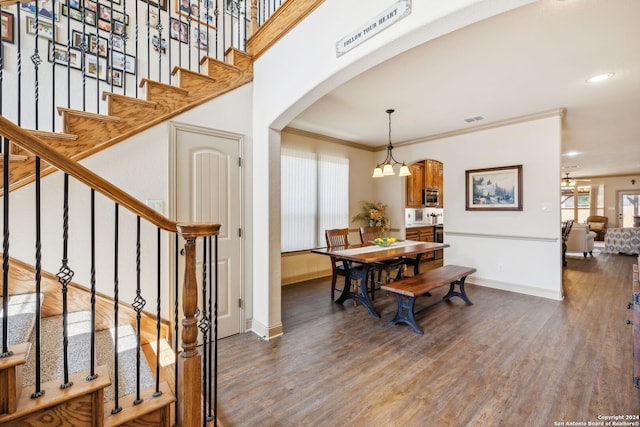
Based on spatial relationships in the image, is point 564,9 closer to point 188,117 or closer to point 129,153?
point 188,117

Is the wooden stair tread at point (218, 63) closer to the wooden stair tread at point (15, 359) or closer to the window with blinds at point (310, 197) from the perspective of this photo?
the window with blinds at point (310, 197)

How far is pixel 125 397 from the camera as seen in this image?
4.65ft

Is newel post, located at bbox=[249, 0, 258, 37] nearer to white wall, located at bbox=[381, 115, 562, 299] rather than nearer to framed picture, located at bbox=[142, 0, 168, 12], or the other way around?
framed picture, located at bbox=[142, 0, 168, 12]

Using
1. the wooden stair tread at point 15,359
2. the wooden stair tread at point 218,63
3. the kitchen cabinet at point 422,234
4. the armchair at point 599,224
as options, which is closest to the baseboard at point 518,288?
the kitchen cabinet at point 422,234

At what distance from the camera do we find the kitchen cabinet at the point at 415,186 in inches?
257

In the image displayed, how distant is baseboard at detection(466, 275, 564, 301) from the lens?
4098 millimetres

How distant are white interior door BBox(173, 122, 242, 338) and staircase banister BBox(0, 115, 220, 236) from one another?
1.25 meters

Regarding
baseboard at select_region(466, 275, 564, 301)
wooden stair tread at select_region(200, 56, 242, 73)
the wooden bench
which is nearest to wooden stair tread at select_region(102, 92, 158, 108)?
wooden stair tread at select_region(200, 56, 242, 73)

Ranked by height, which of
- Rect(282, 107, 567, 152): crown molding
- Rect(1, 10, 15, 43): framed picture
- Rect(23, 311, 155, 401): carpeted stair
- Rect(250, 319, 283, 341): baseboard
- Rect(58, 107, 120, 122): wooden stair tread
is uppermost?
Rect(1, 10, 15, 43): framed picture

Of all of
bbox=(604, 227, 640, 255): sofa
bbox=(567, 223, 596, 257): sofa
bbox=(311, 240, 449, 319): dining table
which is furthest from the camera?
bbox=(604, 227, 640, 255): sofa

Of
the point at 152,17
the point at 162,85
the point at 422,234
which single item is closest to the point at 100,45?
the point at 152,17

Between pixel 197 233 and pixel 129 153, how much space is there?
1422mm

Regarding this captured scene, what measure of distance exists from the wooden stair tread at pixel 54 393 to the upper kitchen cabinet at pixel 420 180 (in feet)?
19.8

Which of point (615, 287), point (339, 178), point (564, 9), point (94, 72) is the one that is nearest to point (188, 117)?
point (94, 72)
